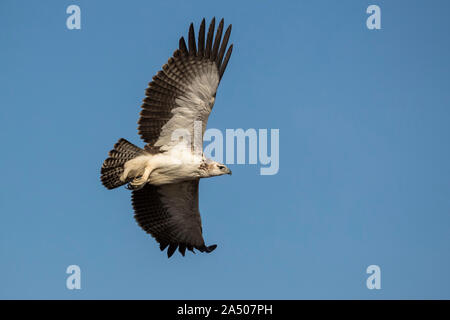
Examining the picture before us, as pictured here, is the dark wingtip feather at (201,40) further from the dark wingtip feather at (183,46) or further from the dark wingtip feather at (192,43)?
the dark wingtip feather at (183,46)

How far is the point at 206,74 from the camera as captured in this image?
12.7 metres

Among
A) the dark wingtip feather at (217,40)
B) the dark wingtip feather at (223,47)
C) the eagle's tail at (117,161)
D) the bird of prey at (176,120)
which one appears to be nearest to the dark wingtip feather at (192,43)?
the bird of prey at (176,120)

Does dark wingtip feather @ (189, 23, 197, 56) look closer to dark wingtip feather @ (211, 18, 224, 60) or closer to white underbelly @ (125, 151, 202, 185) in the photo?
dark wingtip feather @ (211, 18, 224, 60)

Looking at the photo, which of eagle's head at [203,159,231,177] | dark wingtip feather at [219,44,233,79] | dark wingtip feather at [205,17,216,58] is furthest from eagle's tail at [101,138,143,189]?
dark wingtip feather at [205,17,216,58]

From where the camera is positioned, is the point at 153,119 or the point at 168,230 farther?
the point at 168,230

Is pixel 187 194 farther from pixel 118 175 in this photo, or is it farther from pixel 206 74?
pixel 206 74

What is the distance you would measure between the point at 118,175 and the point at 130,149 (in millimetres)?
572

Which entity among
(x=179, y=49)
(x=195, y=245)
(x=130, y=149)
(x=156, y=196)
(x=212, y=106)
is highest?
(x=179, y=49)

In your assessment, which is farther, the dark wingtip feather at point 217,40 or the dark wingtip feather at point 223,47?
the dark wingtip feather at point 223,47

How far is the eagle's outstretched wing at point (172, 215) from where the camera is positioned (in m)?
14.0

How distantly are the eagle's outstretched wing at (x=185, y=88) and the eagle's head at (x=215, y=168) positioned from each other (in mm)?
706

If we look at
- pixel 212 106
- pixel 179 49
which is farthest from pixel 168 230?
pixel 179 49

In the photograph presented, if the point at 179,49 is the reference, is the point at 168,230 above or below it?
below

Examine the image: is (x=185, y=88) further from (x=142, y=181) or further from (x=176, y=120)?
(x=142, y=181)
